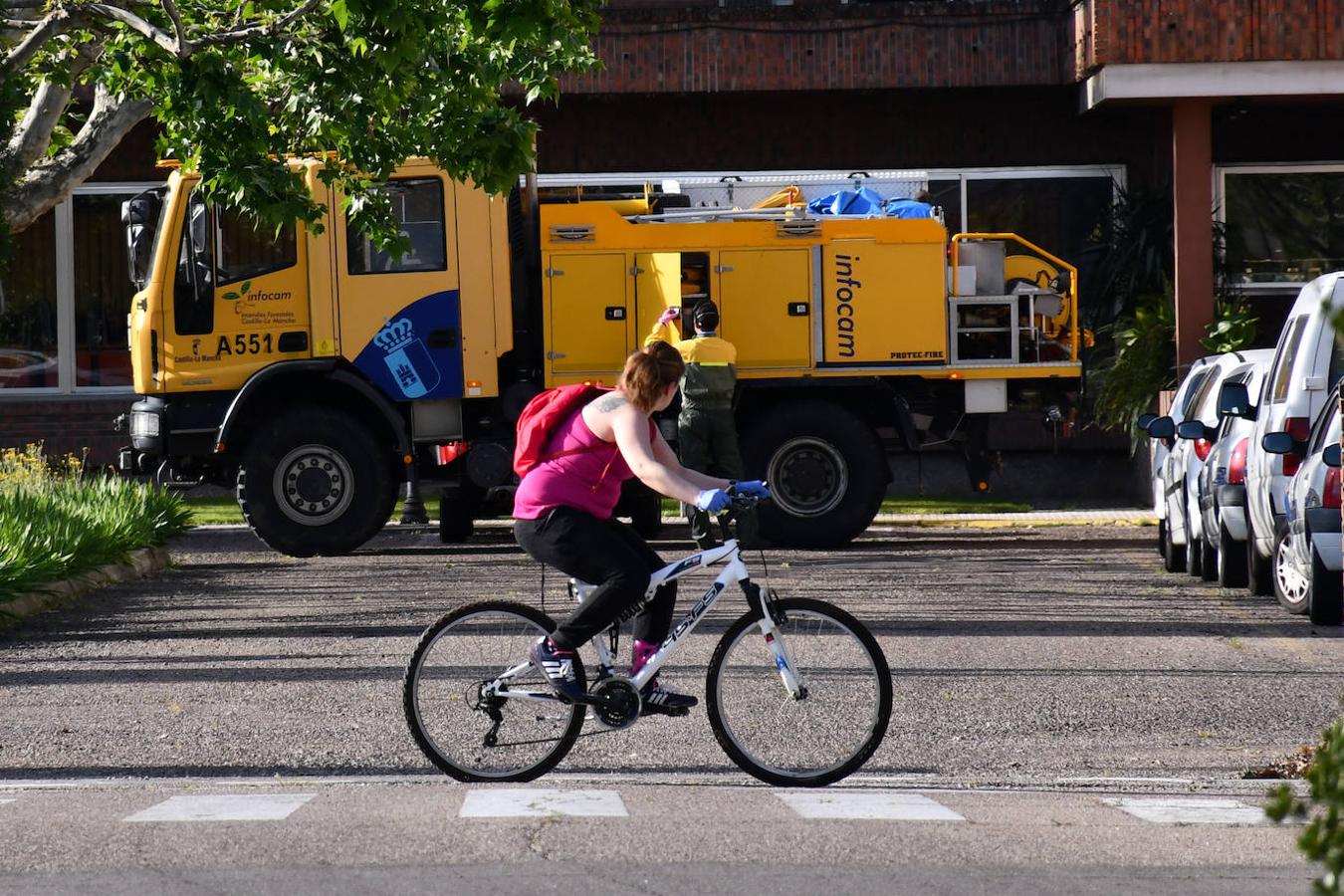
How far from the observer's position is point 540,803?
22.1 feet

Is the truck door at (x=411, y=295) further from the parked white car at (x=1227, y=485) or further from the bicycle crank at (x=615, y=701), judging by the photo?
the bicycle crank at (x=615, y=701)

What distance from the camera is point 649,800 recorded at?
6.74m

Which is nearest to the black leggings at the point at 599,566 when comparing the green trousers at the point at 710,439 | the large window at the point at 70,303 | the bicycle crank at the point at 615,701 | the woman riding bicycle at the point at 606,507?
the woman riding bicycle at the point at 606,507

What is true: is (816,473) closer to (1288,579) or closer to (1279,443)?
(1288,579)

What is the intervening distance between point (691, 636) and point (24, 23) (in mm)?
6185

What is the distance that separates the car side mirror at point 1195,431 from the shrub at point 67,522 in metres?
7.41

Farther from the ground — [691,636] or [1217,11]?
[1217,11]

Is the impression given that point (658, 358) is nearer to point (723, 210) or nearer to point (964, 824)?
point (964, 824)

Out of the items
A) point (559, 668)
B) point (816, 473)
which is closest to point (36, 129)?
point (816, 473)

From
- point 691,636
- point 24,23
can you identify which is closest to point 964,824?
point 691,636

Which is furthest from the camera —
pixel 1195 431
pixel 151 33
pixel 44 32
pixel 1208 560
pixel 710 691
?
pixel 1208 560

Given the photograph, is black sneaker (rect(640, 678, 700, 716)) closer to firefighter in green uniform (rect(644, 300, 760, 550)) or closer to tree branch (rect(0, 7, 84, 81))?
tree branch (rect(0, 7, 84, 81))

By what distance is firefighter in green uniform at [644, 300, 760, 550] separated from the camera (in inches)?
607

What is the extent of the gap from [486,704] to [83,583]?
6.91 meters
